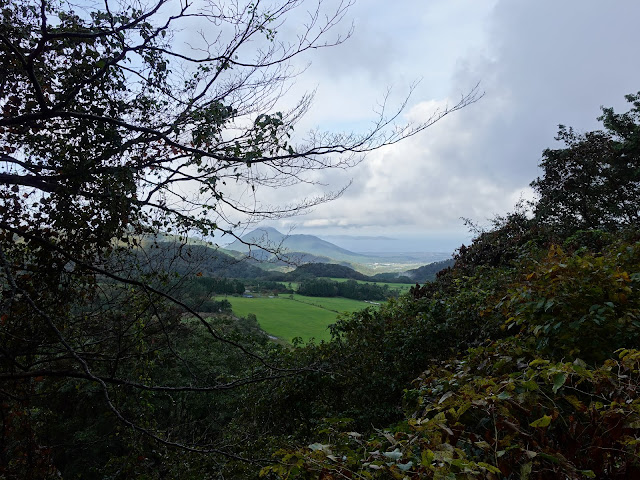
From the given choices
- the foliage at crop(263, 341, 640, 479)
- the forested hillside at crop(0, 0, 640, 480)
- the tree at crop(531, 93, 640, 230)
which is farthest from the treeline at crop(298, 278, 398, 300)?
the foliage at crop(263, 341, 640, 479)

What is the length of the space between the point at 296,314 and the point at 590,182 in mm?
19857

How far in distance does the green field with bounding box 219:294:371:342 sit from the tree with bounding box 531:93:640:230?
10475 millimetres

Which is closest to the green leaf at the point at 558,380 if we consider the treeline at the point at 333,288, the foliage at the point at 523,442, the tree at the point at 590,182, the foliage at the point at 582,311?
the foliage at the point at 523,442

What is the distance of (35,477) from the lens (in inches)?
182

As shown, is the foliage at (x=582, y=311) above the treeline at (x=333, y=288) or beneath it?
above

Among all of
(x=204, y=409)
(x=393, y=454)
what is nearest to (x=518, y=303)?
(x=393, y=454)

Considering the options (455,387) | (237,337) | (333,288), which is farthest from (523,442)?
(333,288)

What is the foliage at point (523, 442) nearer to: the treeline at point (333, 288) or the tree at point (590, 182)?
the tree at point (590, 182)

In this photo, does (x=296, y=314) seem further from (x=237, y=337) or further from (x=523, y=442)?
(x=523, y=442)

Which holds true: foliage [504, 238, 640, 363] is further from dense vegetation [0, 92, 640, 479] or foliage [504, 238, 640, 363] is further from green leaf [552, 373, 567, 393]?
green leaf [552, 373, 567, 393]

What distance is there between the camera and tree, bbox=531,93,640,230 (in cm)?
1217

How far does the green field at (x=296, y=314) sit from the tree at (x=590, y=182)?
10475 millimetres

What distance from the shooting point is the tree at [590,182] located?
12.2 m

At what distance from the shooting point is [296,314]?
2636 cm
